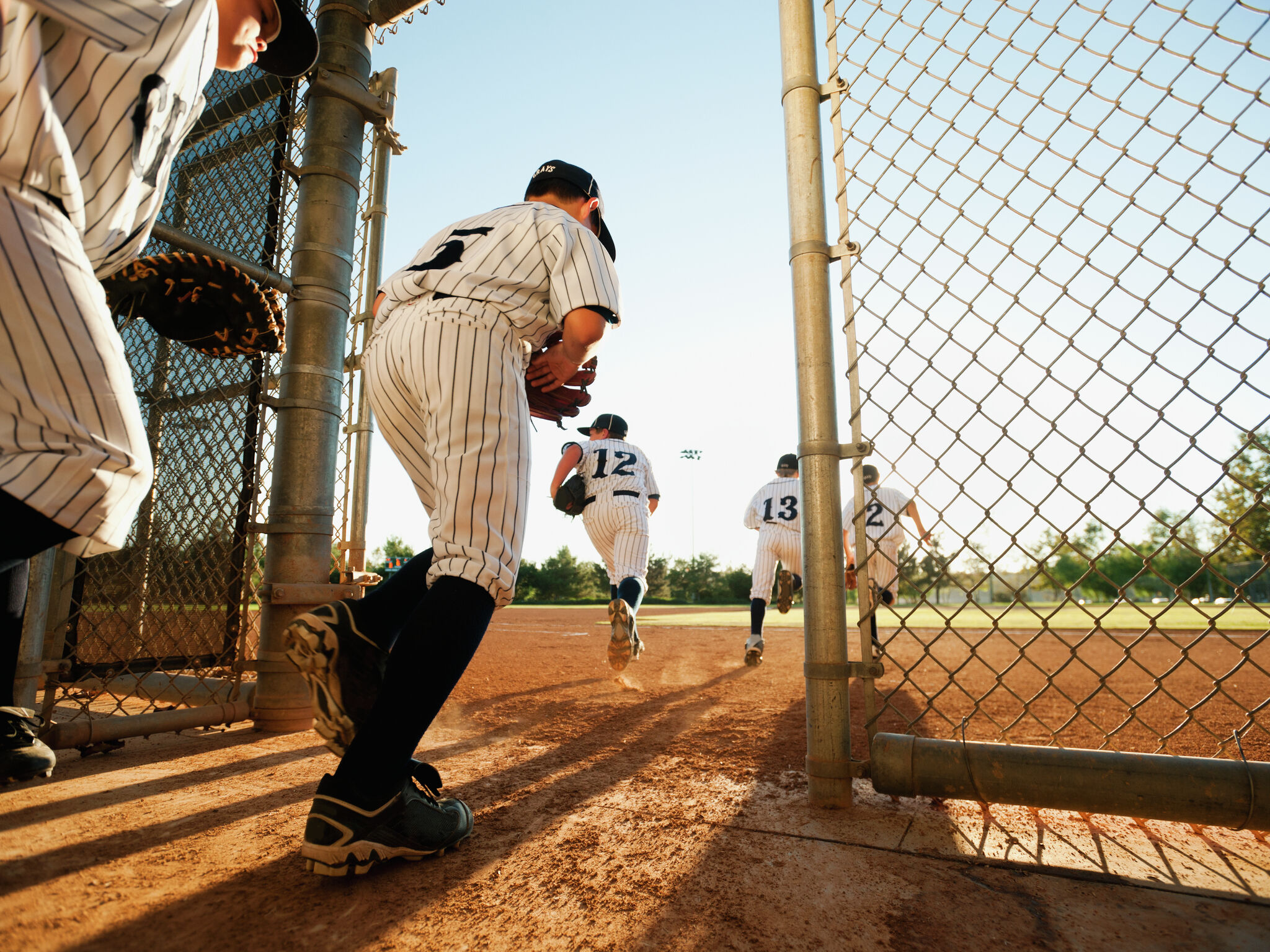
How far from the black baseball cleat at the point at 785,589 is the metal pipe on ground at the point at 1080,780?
18.7 ft

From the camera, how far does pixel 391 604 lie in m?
1.58

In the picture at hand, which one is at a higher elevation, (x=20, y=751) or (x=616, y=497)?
(x=616, y=497)

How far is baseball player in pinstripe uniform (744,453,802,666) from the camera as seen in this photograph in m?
6.58

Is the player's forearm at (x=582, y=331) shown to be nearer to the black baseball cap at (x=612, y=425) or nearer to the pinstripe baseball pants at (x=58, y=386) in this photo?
the pinstripe baseball pants at (x=58, y=386)

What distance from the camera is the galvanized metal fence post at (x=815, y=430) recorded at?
5.44ft

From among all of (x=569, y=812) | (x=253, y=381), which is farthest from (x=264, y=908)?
(x=253, y=381)

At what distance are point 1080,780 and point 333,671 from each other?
5.25 ft

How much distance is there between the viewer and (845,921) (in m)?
1.07

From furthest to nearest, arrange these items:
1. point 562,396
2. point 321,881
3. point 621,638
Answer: point 621,638, point 562,396, point 321,881

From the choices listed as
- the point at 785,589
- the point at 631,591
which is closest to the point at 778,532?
the point at 785,589

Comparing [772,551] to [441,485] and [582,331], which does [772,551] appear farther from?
[441,485]

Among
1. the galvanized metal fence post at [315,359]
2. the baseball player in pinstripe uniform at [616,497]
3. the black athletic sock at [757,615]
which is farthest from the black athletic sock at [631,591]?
the galvanized metal fence post at [315,359]

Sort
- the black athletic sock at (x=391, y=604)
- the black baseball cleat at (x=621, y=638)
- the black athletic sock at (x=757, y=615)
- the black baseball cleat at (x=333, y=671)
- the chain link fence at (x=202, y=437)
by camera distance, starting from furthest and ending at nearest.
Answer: the black athletic sock at (x=757, y=615) < the black baseball cleat at (x=621, y=638) < the chain link fence at (x=202, y=437) < the black athletic sock at (x=391, y=604) < the black baseball cleat at (x=333, y=671)

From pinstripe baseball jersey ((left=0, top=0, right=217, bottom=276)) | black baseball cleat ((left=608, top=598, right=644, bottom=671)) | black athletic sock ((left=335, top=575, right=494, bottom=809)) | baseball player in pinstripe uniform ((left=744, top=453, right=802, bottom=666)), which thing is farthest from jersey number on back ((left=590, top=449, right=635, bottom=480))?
pinstripe baseball jersey ((left=0, top=0, right=217, bottom=276))
